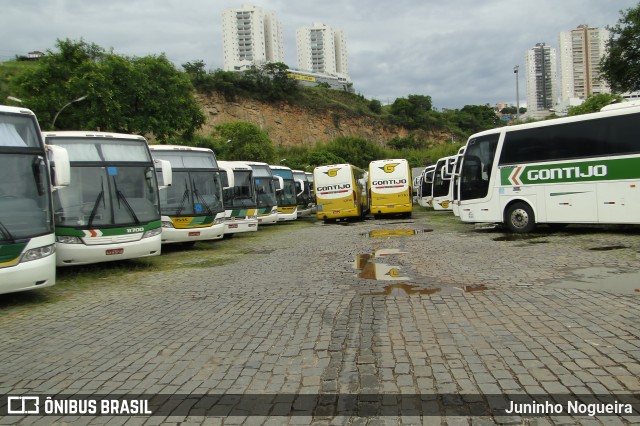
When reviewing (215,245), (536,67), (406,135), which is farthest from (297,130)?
(215,245)

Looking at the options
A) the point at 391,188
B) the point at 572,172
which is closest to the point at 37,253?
the point at 572,172

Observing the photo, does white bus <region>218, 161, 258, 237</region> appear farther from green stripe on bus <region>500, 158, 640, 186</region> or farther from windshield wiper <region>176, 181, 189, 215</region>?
green stripe on bus <region>500, 158, 640, 186</region>

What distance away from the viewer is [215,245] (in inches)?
643

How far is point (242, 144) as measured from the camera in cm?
5175

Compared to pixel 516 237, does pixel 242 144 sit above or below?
above

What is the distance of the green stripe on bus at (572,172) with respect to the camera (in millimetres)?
12641

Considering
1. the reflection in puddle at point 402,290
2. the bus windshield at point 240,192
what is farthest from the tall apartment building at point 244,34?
the reflection in puddle at point 402,290

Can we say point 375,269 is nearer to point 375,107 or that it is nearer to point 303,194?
point 303,194

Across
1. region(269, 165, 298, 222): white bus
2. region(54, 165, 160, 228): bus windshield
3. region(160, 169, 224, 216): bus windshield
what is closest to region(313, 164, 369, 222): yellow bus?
region(269, 165, 298, 222): white bus

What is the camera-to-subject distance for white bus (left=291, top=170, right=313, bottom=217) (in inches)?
1217

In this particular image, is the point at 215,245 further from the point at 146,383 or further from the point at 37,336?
the point at 146,383

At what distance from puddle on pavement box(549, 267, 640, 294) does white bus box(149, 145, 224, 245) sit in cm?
975

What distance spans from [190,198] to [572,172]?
10.9 metres

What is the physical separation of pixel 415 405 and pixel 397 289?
4.11m
